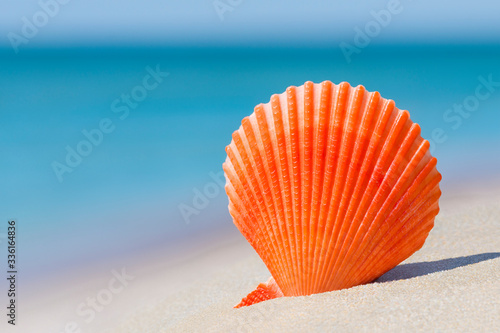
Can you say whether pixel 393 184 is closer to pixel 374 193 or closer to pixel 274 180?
pixel 374 193

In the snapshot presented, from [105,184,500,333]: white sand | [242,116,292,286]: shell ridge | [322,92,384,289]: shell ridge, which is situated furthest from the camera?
[242,116,292,286]: shell ridge

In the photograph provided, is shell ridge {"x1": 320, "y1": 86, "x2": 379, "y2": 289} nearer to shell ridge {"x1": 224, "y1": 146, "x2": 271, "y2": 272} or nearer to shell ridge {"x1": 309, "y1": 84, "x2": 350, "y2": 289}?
shell ridge {"x1": 309, "y1": 84, "x2": 350, "y2": 289}

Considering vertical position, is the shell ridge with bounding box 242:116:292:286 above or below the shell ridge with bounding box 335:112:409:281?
above

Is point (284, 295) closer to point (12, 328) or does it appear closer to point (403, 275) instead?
point (403, 275)

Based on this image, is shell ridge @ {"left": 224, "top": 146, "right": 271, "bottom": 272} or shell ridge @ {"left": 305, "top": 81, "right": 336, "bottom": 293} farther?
shell ridge @ {"left": 224, "top": 146, "right": 271, "bottom": 272}

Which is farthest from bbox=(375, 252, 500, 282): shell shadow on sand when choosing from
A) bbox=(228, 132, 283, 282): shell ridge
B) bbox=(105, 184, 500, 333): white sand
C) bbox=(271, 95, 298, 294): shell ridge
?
bbox=(228, 132, 283, 282): shell ridge

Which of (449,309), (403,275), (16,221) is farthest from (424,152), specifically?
(16,221)

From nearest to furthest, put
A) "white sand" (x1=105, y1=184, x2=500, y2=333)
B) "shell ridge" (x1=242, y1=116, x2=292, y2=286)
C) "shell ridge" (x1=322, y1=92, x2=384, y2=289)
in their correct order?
"white sand" (x1=105, y1=184, x2=500, y2=333) → "shell ridge" (x1=322, y1=92, x2=384, y2=289) → "shell ridge" (x1=242, y1=116, x2=292, y2=286)
